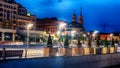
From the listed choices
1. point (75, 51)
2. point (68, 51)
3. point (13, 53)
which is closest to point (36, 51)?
point (13, 53)

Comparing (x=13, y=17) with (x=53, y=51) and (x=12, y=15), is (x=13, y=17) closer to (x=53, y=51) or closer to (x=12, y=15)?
(x=12, y=15)

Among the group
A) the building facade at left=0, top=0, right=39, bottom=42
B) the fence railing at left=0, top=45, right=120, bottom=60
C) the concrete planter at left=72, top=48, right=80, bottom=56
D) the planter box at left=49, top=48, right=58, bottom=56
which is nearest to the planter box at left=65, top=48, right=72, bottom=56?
the fence railing at left=0, top=45, right=120, bottom=60

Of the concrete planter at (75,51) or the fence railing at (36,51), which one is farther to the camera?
the concrete planter at (75,51)

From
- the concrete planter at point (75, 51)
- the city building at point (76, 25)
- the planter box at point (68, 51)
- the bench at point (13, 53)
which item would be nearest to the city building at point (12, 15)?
the city building at point (76, 25)

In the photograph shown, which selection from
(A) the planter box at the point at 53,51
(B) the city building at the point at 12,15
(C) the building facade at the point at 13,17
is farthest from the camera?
(B) the city building at the point at 12,15

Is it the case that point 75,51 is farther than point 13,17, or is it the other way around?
point 13,17

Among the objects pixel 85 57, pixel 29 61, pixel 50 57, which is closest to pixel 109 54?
pixel 85 57

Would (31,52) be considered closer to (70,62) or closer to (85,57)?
(70,62)

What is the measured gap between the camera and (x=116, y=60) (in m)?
33.8

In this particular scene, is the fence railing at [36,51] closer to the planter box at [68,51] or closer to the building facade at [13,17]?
the planter box at [68,51]

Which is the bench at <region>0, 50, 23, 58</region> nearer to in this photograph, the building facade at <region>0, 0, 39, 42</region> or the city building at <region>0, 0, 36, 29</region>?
the building facade at <region>0, 0, 39, 42</region>

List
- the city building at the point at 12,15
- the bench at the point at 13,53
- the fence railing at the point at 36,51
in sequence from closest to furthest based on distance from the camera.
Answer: the bench at the point at 13,53 < the fence railing at the point at 36,51 < the city building at the point at 12,15

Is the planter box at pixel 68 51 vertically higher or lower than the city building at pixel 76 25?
lower

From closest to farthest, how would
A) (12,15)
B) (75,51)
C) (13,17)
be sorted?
1. (75,51)
2. (12,15)
3. (13,17)
